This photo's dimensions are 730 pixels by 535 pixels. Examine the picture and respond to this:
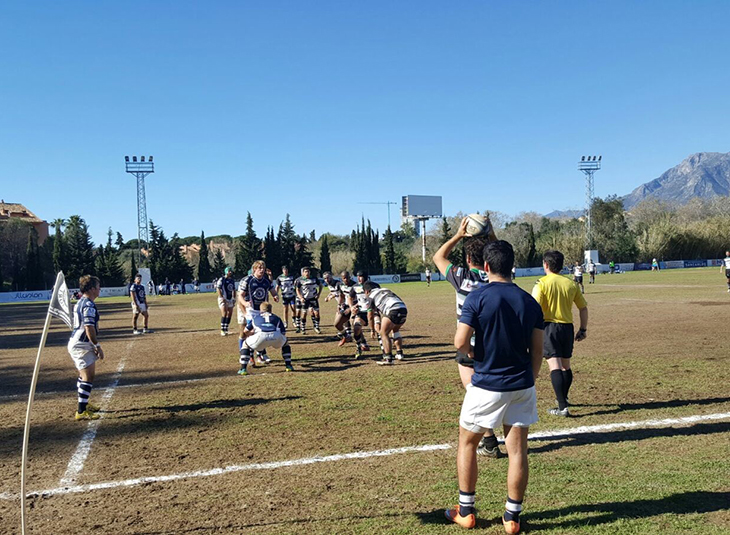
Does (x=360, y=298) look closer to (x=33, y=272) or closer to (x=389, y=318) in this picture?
(x=389, y=318)

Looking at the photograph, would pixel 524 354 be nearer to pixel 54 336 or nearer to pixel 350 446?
pixel 350 446

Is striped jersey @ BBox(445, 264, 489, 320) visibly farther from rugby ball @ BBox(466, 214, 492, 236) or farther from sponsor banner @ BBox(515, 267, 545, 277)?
sponsor banner @ BBox(515, 267, 545, 277)

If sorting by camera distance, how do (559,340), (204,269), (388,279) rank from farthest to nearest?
(204,269) → (388,279) → (559,340)

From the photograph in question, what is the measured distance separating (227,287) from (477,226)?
13270 mm

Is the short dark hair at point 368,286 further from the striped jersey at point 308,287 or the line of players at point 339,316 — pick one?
the striped jersey at point 308,287

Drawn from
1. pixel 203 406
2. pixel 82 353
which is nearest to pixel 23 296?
pixel 82 353

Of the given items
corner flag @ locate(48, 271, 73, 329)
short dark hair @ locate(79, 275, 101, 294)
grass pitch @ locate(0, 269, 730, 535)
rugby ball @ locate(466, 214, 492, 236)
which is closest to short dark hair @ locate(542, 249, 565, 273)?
grass pitch @ locate(0, 269, 730, 535)

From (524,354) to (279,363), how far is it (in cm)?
874

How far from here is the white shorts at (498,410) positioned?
13.1 ft

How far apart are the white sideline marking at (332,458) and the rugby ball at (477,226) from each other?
7.82 feet

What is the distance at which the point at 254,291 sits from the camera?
40.1 ft

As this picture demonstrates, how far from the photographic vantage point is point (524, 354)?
4.04m

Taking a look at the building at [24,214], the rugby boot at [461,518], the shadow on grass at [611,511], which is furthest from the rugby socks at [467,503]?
the building at [24,214]

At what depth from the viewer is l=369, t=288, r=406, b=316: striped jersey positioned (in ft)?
36.9
